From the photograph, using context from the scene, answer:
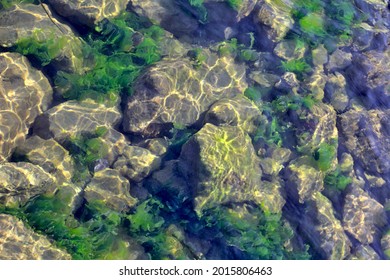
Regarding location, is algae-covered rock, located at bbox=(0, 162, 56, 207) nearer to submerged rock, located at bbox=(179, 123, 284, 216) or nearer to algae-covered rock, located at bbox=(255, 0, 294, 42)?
submerged rock, located at bbox=(179, 123, 284, 216)

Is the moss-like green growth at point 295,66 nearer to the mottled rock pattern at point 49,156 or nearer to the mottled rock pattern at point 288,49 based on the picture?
the mottled rock pattern at point 288,49

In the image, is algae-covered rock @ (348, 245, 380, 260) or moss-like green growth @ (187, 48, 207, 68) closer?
algae-covered rock @ (348, 245, 380, 260)

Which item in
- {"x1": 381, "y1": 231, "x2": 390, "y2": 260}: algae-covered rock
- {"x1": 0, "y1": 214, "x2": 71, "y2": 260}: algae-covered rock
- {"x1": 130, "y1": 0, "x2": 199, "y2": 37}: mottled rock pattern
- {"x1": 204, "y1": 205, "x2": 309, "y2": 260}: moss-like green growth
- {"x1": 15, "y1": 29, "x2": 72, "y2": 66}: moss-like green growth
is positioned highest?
{"x1": 130, "y1": 0, "x2": 199, "y2": 37}: mottled rock pattern

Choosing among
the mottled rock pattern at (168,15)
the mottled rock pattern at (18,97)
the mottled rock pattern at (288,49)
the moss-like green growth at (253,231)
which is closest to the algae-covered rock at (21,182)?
the mottled rock pattern at (18,97)

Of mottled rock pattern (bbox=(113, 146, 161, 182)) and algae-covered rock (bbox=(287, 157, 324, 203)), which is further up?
algae-covered rock (bbox=(287, 157, 324, 203))

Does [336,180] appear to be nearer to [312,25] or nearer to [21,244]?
[312,25]

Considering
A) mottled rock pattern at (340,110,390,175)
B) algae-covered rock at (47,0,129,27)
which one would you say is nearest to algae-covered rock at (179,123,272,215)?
mottled rock pattern at (340,110,390,175)

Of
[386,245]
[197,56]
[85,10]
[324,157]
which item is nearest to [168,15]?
[197,56]
